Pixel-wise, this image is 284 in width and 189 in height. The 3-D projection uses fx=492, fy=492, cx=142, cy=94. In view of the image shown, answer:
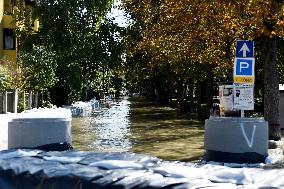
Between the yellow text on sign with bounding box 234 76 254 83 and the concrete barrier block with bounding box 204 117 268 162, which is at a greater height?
the yellow text on sign with bounding box 234 76 254 83

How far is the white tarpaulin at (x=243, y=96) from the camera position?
12625 mm

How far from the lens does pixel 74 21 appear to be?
4231 centimetres

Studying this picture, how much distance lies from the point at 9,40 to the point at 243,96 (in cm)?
3799

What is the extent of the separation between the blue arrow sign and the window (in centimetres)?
3676

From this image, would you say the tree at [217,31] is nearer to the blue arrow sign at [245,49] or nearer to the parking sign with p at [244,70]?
the blue arrow sign at [245,49]

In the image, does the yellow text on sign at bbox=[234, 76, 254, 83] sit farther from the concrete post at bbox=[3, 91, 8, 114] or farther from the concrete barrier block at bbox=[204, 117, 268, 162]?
the concrete post at bbox=[3, 91, 8, 114]

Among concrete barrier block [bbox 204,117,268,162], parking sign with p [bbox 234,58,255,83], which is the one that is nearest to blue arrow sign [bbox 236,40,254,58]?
parking sign with p [bbox 234,58,255,83]

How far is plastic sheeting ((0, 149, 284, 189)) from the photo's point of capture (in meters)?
4.64

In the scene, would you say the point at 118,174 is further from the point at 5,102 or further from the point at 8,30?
the point at 8,30

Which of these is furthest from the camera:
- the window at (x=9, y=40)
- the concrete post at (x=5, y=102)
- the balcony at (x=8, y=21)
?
the window at (x=9, y=40)

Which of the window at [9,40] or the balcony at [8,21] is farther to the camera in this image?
the window at [9,40]

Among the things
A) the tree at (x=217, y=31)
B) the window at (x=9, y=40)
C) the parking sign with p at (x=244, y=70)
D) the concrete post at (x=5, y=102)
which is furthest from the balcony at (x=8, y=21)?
the parking sign with p at (x=244, y=70)

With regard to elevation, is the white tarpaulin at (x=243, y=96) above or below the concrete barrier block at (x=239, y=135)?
above

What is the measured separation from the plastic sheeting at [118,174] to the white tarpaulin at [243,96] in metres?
7.00
